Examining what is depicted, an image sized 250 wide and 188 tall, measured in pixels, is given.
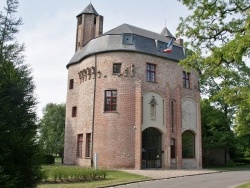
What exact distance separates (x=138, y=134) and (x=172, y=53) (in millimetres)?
9154

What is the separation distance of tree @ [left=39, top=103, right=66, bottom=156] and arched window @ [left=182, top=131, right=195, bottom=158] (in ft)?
75.5

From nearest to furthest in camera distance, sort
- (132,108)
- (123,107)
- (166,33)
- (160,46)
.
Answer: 1. (123,107)
2. (132,108)
3. (160,46)
4. (166,33)

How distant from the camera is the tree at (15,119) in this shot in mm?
8391

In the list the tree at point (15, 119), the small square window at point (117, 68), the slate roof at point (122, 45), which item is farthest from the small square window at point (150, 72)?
the tree at point (15, 119)

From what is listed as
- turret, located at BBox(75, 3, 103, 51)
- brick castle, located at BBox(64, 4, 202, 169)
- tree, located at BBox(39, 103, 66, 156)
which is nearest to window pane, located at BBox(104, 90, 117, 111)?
brick castle, located at BBox(64, 4, 202, 169)

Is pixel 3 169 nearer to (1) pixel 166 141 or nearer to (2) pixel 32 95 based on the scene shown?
(2) pixel 32 95

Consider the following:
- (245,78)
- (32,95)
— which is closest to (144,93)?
(245,78)

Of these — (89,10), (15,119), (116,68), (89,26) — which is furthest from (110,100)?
(15,119)

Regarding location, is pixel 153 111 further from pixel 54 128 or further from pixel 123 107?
pixel 54 128

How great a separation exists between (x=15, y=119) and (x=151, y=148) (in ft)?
69.4

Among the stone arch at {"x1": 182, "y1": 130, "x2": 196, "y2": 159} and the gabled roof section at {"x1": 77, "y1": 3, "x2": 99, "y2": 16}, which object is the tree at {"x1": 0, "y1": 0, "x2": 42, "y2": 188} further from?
the gabled roof section at {"x1": 77, "y1": 3, "x2": 99, "y2": 16}

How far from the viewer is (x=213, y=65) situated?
14281 millimetres

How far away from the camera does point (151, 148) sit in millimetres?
28828

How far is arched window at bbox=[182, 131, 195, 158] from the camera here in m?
31.8
